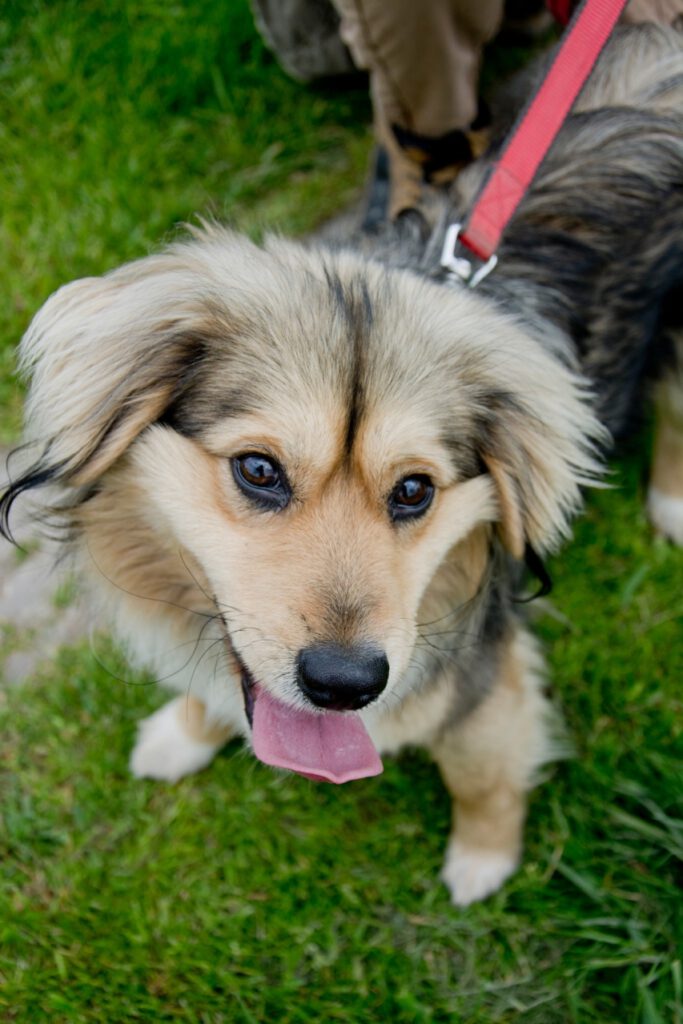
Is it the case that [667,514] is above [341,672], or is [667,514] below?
below

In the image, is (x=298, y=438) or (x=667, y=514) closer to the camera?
(x=298, y=438)

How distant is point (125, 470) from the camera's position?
6.73 ft

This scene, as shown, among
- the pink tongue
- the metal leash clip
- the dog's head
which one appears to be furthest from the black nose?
the metal leash clip

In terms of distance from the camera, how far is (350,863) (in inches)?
109

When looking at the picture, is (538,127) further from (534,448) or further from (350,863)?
(350,863)

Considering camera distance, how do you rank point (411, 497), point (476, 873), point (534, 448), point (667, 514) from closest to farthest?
point (411, 497), point (534, 448), point (476, 873), point (667, 514)

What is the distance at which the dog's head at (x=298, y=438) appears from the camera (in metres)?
1.80

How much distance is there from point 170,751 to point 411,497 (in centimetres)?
130

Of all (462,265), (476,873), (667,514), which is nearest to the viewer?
(462,265)

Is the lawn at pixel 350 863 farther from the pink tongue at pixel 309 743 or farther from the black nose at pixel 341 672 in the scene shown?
the black nose at pixel 341 672

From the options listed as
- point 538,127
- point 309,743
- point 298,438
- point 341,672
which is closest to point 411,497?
point 298,438

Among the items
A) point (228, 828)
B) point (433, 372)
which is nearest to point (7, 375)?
point (228, 828)

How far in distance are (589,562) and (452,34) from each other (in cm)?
177

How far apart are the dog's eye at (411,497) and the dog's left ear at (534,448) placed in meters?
0.20
